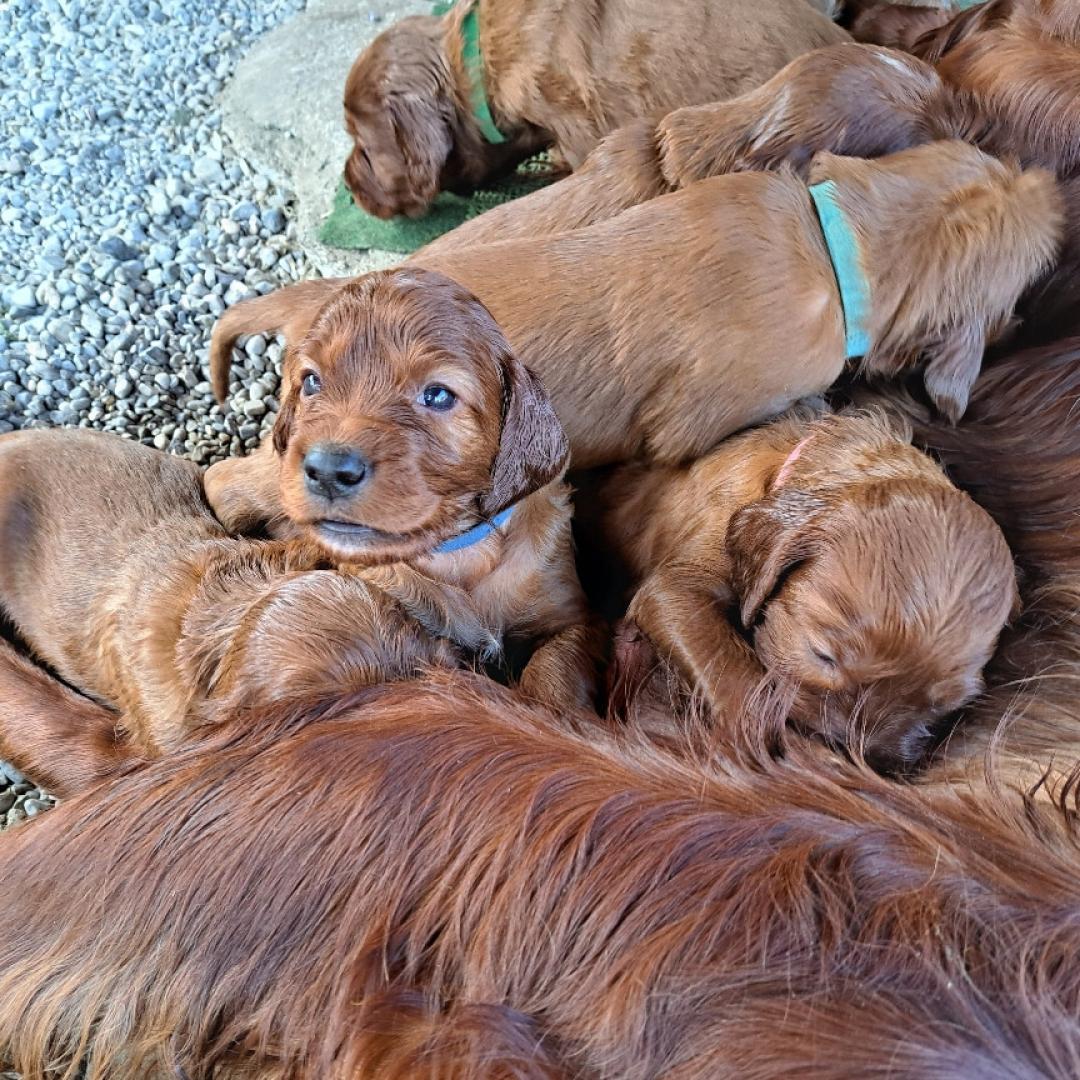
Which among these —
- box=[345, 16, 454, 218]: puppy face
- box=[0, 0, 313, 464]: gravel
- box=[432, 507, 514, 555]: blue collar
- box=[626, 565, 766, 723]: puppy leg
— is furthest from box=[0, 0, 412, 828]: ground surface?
box=[626, 565, 766, 723]: puppy leg

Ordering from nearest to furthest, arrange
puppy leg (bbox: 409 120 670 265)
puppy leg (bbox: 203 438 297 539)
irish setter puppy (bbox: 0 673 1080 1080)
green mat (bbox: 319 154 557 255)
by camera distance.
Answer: irish setter puppy (bbox: 0 673 1080 1080), puppy leg (bbox: 203 438 297 539), puppy leg (bbox: 409 120 670 265), green mat (bbox: 319 154 557 255)

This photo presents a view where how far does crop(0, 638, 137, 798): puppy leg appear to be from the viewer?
1647mm

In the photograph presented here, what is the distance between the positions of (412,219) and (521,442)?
1.53 meters

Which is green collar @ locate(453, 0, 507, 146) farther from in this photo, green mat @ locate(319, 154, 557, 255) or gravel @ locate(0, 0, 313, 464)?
gravel @ locate(0, 0, 313, 464)

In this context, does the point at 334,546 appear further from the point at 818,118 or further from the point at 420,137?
the point at 420,137

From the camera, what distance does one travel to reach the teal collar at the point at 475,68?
2.57 meters

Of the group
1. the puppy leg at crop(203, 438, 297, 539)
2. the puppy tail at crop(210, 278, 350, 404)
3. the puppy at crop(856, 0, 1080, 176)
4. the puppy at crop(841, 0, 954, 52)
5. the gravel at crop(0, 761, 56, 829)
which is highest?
the puppy tail at crop(210, 278, 350, 404)

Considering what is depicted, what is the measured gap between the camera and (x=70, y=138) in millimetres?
2918

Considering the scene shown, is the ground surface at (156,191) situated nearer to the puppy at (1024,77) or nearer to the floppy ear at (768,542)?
the floppy ear at (768,542)

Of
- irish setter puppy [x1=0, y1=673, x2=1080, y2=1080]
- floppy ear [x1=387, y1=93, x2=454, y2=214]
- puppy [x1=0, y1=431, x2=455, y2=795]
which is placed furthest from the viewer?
floppy ear [x1=387, y1=93, x2=454, y2=214]

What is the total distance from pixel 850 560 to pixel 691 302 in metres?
0.62

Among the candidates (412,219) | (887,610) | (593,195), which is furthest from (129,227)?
(887,610)

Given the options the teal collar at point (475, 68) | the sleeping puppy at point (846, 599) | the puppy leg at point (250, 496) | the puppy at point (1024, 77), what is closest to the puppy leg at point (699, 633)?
the sleeping puppy at point (846, 599)

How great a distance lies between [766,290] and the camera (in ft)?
5.87
